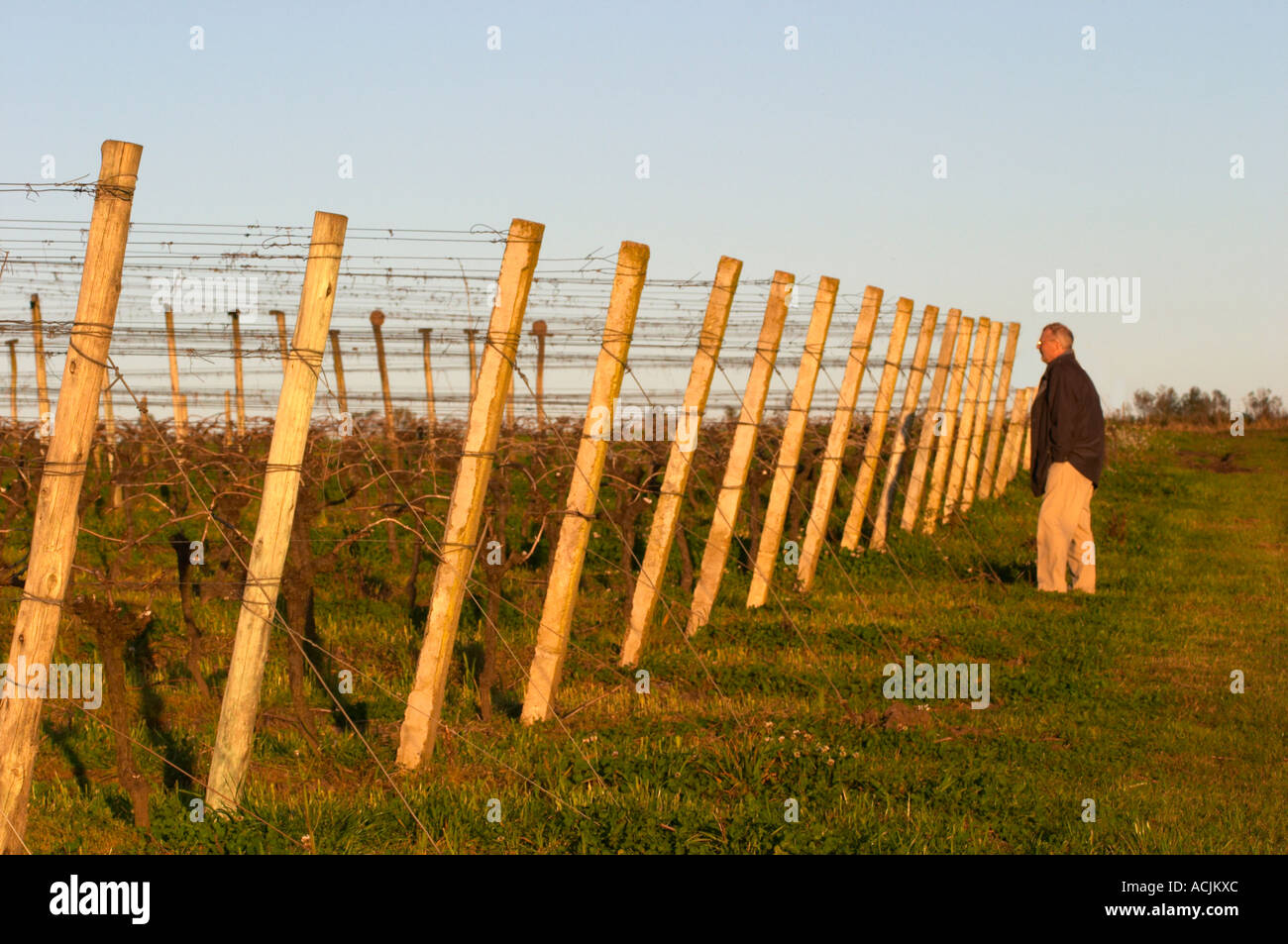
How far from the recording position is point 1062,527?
39.5 feet

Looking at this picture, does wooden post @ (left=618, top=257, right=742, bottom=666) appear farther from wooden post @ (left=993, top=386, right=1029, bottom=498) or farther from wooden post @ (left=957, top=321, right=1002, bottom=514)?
wooden post @ (left=993, top=386, right=1029, bottom=498)

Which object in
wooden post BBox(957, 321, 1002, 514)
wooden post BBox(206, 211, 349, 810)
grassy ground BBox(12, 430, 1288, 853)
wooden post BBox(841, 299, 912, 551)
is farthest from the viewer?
wooden post BBox(957, 321, 1002, 514)

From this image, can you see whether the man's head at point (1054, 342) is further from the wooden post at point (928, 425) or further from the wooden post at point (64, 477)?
the wooden post at point (64, 477)

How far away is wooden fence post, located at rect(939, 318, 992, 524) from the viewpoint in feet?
55.8

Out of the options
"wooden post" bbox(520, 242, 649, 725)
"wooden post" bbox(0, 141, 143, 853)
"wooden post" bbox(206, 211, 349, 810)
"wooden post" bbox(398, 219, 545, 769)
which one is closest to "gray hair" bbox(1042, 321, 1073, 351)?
"wooden post" bbox(520, 242, 649, 725)

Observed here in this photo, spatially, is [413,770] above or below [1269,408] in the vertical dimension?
below

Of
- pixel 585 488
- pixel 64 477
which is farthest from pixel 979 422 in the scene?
pixel 64 477

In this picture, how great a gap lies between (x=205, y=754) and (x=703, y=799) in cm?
287

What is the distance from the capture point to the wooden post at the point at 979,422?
18.0 m

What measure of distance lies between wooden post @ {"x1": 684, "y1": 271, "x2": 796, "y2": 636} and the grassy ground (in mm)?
270

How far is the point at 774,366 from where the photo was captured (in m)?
10.2
